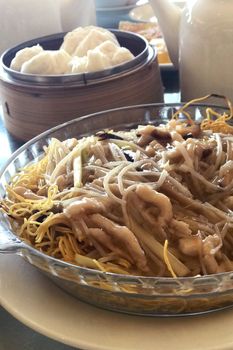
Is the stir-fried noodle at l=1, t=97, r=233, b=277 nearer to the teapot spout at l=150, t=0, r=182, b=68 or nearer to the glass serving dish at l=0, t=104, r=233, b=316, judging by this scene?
the glass serving dish at l=0, t=104, r=233, b=316

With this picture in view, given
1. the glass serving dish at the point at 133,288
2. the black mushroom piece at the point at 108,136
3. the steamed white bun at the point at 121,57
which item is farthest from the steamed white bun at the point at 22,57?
the glass serving dish at the point at 133,288

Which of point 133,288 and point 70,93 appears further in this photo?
point 70,93

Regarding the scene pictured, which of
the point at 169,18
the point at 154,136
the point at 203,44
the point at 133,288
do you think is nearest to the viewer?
the point at 133,288

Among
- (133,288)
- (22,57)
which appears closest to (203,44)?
(22,57)

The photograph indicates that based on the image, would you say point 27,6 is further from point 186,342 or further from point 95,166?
point 186,342

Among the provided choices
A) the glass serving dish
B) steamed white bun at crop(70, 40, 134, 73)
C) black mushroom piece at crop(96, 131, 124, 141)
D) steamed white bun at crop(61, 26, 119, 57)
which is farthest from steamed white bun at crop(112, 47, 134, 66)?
the glass serving dish

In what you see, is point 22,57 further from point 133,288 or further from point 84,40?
point 133,288

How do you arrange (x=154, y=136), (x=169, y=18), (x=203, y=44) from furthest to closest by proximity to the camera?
(x=169, y=18) → (x=203, y=44) → (x=154, y=136)
